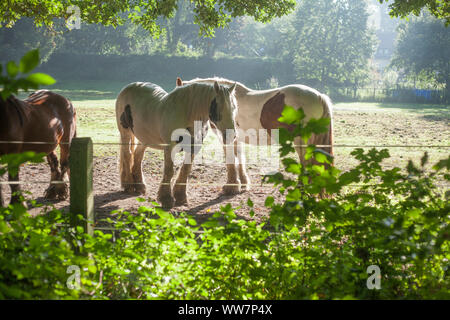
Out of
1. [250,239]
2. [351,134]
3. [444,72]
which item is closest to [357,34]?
[444,72]

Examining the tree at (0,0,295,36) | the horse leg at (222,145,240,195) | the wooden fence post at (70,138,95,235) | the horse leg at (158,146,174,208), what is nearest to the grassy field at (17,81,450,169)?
the tree at (0,0,295,36)

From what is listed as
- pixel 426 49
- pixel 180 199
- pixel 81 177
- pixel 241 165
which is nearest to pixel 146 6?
pixel 241 165

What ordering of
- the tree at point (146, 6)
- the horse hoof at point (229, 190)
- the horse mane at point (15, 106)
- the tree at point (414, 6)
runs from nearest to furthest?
the horse mane at point (15, 106), the horse hoof at point (229, 190), the tree at point (414, 6), the tree at point (146, 6)

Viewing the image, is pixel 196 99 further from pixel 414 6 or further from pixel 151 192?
pixel 414 6

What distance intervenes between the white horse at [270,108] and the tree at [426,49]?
117 feet

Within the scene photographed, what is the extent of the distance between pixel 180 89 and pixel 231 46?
51199 millimetres

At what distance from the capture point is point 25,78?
1.61 meters

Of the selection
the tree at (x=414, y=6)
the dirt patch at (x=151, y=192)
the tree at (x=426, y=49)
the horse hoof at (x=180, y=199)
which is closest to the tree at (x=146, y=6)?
the tree at (x=414, y=6)

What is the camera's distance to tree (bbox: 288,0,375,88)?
43.5m

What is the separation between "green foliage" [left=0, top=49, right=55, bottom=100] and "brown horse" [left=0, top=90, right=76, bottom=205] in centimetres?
259

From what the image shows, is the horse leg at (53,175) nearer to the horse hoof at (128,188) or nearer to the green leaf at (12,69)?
the horse hoof at (128,188)

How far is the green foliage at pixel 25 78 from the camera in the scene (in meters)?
1.54

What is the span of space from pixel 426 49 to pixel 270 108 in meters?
38.9

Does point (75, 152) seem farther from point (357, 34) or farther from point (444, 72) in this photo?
point (357, 34)
